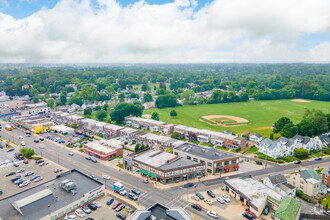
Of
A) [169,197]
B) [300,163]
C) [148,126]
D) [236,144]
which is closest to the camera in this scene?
[169,197]

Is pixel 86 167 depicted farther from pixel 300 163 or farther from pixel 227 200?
pixel 300 163

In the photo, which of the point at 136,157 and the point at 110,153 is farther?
the point at 110,153

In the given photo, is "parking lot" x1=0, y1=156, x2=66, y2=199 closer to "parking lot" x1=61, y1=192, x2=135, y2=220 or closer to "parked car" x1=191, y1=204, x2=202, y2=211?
"parking lot" x1=61, y1=192, x2=135, y2=220

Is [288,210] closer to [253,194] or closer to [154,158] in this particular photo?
[253,194]

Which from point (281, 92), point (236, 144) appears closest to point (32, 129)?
point (236, 144)

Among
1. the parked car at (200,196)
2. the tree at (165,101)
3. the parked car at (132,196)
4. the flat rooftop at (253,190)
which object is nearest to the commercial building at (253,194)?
the flat rooftop at (253,190)

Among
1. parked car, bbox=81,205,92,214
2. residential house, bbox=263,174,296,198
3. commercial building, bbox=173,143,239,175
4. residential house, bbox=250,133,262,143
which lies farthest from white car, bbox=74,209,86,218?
residential house, bbox=250,133,262,143

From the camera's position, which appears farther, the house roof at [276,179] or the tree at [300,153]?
the tree at [300,153]

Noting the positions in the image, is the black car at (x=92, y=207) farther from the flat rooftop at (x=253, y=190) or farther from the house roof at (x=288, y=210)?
the house roof at (x=288, y=210)
